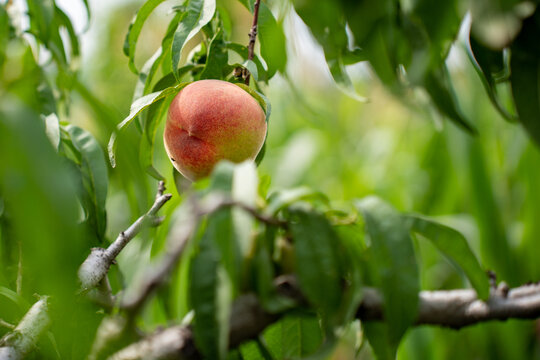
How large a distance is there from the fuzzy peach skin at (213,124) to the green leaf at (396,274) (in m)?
0.20

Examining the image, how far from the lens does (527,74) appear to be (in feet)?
1.07

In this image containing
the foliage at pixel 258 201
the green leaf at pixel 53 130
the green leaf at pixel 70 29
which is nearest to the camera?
the foliage at pixel 258 201

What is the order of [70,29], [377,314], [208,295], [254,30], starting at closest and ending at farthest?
[208,295] < [377,314] < [254,30] < [70,29]

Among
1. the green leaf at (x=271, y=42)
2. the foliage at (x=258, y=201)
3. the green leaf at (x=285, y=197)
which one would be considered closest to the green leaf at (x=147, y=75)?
the foliage at (x=258, y=201)

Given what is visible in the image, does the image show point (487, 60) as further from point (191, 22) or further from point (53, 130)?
point (53, 130)

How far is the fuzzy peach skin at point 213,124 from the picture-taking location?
48cm

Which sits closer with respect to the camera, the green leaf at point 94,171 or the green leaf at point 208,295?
the green leaf at point 208,295

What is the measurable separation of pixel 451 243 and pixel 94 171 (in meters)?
0.34

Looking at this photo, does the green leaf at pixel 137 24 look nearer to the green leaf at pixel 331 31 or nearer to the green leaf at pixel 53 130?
the green leaf at pixel 53 130

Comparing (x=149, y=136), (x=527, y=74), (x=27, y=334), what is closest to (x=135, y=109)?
(x=149, y=136)

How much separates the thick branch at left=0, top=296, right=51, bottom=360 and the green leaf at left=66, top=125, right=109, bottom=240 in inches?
5.0

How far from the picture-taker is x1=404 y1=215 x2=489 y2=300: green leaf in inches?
15.9

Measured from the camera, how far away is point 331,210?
0.39 m

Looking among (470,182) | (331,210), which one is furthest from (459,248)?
(470,182)
